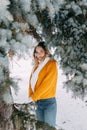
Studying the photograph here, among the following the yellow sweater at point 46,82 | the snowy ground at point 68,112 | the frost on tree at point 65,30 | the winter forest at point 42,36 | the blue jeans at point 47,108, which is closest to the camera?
the winter forest at point 42,36

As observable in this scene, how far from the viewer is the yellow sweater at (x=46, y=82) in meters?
4.72

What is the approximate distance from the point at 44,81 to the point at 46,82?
31mm

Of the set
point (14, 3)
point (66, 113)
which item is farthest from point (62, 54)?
point (66, 113)

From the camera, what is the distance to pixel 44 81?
186 inches

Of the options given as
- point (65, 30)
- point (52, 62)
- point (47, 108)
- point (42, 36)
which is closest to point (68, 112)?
point (47, 108)

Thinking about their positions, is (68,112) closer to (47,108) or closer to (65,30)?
(47,108)

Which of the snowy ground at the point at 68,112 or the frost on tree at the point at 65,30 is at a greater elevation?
the frost on tree at the point at 65,30

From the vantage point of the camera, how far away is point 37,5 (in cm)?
310

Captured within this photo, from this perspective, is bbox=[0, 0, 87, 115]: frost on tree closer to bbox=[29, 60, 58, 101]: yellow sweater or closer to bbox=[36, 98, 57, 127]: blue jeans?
bbox=[29, 60, 58, 101]: yellow sweater

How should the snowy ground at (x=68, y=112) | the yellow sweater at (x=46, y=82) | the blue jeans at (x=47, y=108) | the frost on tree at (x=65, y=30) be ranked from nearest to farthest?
1. the frost on tree at (x=65, y=30)
2. the yellow sweater at (x=46, y=82)
3. the blue jeans at (x=47, y=108)
4. the snowy ground at (x=68, y=112)

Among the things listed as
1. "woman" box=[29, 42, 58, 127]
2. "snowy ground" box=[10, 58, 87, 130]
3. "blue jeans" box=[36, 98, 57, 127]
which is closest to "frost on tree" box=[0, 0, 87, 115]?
"woman" box=[29, 42, 58, 127]

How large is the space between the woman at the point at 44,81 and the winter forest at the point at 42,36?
0.50 ft

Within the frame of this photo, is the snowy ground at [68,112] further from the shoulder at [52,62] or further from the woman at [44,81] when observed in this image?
the shoulder at [52,62]

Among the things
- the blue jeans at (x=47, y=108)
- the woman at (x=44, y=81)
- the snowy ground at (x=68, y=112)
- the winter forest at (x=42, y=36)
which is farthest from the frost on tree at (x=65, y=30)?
the snowy ground at (x=68, y=112)
